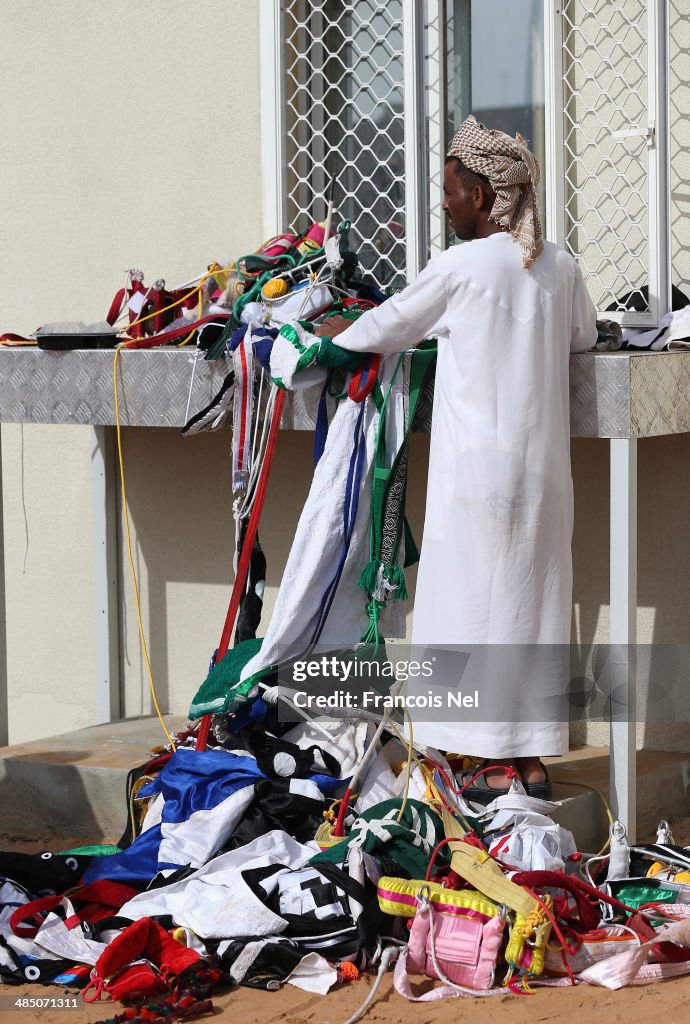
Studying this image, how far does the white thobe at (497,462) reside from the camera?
178 inches

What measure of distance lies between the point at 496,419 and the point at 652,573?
4.22 ft

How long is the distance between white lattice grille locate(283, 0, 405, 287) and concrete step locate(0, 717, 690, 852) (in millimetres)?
2002

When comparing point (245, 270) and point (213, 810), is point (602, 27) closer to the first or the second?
point (245, 270)

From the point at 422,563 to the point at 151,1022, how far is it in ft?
5.43

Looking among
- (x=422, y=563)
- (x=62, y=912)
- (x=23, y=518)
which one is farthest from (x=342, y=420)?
Result: (x=23, y=518)

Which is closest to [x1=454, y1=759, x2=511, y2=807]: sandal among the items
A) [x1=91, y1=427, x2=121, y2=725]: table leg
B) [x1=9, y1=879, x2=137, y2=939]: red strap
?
[x1=9, y1=879, x2=137, y2=939]: red strap

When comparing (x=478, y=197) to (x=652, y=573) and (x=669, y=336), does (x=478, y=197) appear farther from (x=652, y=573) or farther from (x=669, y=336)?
(x=652, y=573)

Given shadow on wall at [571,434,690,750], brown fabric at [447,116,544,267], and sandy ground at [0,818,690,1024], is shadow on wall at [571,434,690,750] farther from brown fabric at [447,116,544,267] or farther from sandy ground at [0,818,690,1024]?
sandy ground at [0,818,690,1024]

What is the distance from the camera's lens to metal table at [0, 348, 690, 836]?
15.2 feet

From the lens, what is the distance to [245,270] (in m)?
5.43

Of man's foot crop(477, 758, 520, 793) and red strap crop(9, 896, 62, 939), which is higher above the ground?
man's foot crop(477, 758, 520, 793)

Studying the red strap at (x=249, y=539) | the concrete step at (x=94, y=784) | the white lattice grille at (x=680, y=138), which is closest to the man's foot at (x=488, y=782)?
the concrete step at (x=94, y=784)

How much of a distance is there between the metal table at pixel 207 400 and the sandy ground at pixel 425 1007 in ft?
3.23

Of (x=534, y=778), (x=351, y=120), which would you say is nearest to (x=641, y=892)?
(x=534, y=778)
